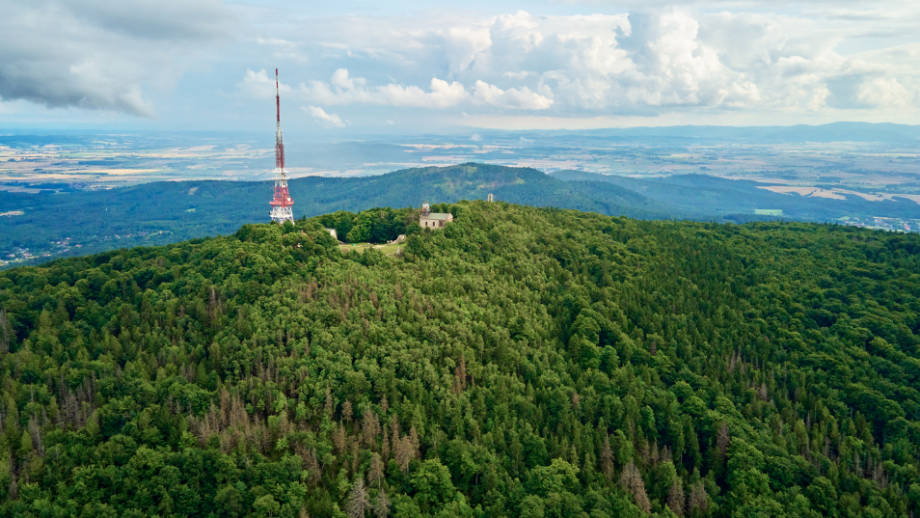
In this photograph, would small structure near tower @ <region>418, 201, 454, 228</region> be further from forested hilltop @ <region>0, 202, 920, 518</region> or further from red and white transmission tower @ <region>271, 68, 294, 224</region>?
red and white transmission tower @ <region>271, 68, 294, 224</region>

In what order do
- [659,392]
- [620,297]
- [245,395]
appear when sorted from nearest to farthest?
1. [245,395]
2. [659,392]
3. [620,297]

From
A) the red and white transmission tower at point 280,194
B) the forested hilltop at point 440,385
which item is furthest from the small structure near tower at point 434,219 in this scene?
the red and white transmission tower at point 280,194

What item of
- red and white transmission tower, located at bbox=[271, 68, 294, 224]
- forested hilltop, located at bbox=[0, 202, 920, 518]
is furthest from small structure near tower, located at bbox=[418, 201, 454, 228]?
red and white transmission tower, located at bbox=[271, 68, 294, 224]

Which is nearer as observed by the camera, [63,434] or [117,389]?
[63,434]

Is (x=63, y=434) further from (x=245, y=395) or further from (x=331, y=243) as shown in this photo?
(x=331, y=243)

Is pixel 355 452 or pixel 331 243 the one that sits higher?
pixel 331 243

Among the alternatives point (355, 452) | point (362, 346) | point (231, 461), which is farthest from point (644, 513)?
point (231, 461)

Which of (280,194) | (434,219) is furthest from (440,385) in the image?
(280,194)

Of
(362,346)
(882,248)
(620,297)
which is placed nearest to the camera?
(362,346)
